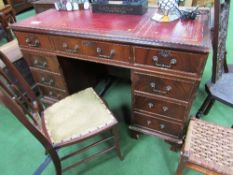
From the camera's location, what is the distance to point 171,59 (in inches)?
38.5

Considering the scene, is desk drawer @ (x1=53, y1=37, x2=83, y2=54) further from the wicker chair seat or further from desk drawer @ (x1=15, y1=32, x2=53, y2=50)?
the wicker chair seat

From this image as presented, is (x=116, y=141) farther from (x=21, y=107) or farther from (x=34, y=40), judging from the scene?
(x=34, y=40)

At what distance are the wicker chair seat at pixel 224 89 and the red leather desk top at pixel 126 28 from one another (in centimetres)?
42

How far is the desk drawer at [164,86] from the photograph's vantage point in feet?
3.42

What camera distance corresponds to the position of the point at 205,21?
112 cm

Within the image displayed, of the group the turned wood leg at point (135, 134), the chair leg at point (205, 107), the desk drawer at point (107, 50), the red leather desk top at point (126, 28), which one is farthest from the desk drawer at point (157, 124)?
the red leather desk top at point (126, 28)

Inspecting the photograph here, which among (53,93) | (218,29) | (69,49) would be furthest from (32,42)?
(218,29)

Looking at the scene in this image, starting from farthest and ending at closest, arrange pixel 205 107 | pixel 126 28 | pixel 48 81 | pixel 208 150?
pixel 48 81
pixel 205 107
pixel 126 28
pixel 208 150

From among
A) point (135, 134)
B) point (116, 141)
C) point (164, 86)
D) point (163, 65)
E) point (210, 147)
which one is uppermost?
point (163, 65)

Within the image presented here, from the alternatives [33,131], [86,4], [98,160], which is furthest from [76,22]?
[98,160]

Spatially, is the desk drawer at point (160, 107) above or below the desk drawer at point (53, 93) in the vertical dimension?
above

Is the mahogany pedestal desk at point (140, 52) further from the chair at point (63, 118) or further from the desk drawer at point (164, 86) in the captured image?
the chair at point (63, 118)

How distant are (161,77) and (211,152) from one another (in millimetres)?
461

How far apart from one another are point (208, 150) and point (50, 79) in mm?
1208
